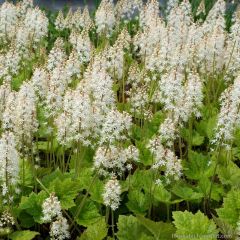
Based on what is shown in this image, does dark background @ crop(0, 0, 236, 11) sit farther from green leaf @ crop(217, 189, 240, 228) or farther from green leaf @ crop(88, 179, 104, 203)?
green leaf @ crop(217, 189, 240, 228)

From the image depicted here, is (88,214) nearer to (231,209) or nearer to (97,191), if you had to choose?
(97,191)

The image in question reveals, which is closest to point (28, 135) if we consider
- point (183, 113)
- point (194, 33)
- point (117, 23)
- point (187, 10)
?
point (183, 113)

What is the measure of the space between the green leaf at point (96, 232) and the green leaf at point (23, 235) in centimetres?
35

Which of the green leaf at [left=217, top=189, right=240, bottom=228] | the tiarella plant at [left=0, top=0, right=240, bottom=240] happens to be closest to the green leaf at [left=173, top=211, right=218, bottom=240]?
the tiarella plant at [left=0, top=0, right=240, bottom=240]

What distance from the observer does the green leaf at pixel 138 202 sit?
4332mm

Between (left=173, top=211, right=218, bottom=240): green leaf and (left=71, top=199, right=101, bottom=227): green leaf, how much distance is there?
0.72 meters

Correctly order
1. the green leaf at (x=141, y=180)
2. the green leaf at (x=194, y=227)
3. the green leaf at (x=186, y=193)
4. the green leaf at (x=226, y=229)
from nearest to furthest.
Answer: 1. the green leaf at (x=226, y=229)
2. the green leaf at (x=194, y=227)
3. the green leaf at (x=186, y=193)
4. the green leaf at (x=141, y=180)

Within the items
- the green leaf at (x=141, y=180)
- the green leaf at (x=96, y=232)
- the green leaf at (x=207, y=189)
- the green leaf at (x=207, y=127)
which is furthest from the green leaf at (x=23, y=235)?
the green leaf at (x=207, y=127)

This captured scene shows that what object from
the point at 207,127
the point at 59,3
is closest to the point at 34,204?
the point at 207,127

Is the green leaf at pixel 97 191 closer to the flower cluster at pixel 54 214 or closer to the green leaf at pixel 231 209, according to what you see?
the flower cluster at pixel 54 214

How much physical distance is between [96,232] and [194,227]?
699 mm

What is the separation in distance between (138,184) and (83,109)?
86 cm

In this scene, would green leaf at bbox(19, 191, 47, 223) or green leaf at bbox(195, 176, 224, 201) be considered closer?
green leaf at bbox(19, 191, 47, 223)

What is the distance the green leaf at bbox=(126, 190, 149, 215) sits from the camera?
433cm
